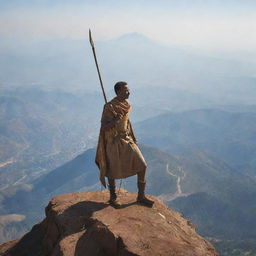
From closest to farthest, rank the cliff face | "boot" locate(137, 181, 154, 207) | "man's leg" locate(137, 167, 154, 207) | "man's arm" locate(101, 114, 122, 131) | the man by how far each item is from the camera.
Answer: the cliff face, "man's arm" locate(101, 114, 122, 131), the man, "man's leg" locate(137, 167, 154, 207), "boot" locate(137, 181, 154, 207)

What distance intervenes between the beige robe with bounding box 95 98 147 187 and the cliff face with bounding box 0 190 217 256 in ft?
4.03

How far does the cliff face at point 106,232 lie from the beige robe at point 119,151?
1.23 meters

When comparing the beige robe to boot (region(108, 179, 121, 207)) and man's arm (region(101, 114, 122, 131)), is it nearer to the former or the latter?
man's arm (region(101, 114, 122, 131))

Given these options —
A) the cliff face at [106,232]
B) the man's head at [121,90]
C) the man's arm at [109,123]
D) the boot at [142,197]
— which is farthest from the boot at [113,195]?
the man's head at [121,90]

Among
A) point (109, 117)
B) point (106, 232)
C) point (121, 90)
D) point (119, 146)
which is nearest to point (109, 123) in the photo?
point (109, 117)

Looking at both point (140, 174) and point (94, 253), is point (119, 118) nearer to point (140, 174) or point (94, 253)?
point (140, 174)

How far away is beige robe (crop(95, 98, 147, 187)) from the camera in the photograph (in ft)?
38.2

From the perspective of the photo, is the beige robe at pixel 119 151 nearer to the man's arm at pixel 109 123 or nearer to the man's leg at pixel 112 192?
the man's arm at pixel 109 123

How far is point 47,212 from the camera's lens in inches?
544

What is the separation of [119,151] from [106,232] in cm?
289

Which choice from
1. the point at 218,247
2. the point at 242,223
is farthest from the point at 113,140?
the point at 242,223

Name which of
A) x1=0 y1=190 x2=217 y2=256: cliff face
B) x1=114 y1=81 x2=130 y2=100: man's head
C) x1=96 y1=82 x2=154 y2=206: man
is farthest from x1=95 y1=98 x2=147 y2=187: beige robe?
x1=0 y1=190 x2=217 y2=256: cliff face

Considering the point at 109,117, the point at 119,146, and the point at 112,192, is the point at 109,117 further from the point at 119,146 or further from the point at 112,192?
the point at 112,192

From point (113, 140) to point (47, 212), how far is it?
4210 mm
